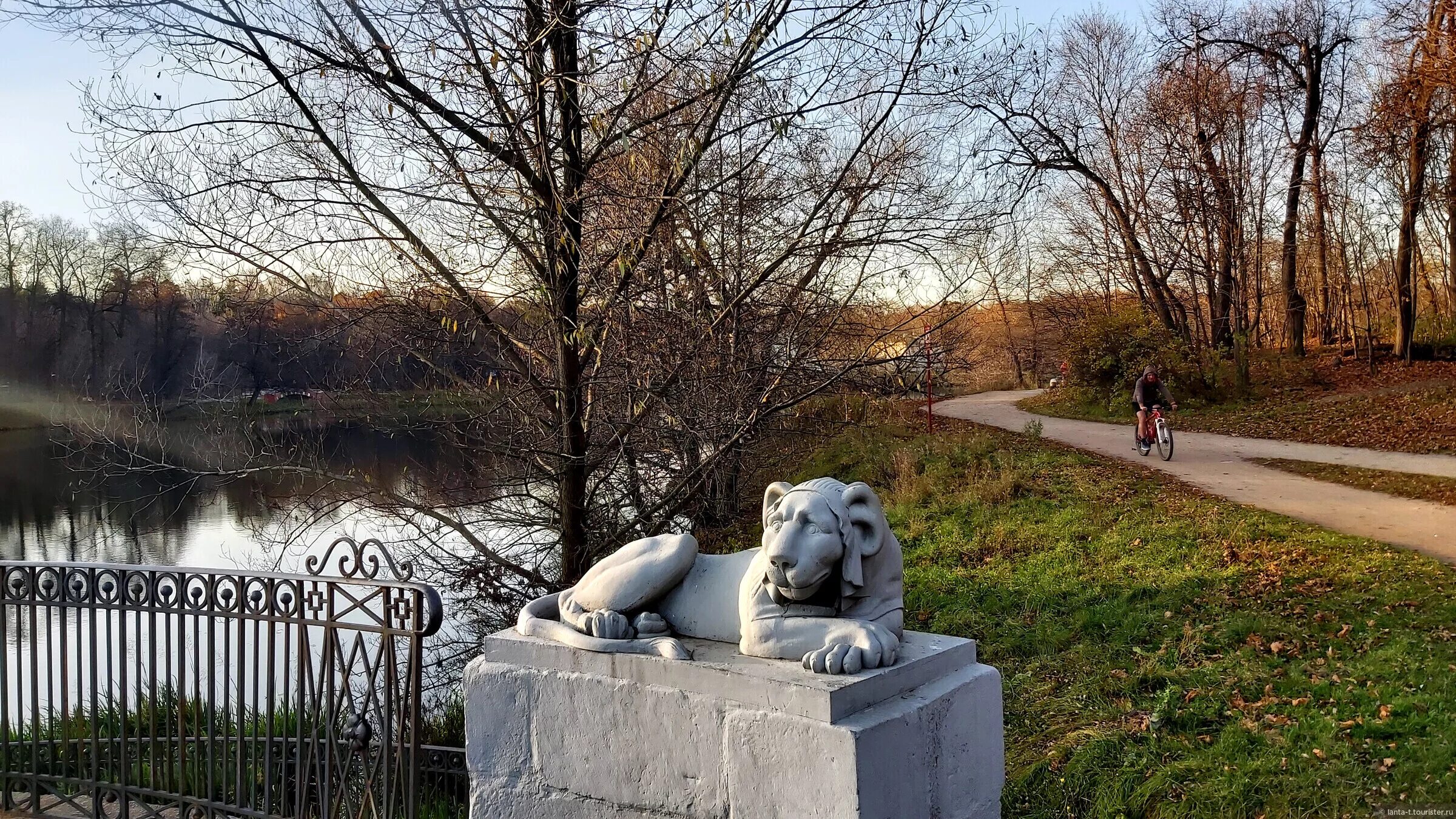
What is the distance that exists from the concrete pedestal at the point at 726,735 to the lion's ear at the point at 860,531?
1.00ft

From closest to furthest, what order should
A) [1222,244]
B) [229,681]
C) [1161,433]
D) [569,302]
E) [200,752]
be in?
[229,681]
[200,752]
[569,302]
[1161,433]
[1222,244]

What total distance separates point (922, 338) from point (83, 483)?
5688 mm

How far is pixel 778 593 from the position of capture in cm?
306

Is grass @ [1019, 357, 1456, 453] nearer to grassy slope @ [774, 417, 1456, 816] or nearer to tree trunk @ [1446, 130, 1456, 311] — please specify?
tree trunk @ [1446, 130, 1456, 311]

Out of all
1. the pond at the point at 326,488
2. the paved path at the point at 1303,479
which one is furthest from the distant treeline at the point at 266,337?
the paved path at the point at 1303,479

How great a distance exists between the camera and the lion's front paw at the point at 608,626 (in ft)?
10.8

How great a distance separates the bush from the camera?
2031 centimetres

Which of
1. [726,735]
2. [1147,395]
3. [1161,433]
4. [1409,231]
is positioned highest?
[1409,231]

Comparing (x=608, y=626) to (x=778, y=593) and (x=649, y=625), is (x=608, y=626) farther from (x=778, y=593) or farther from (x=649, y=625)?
(x=778, y=593)

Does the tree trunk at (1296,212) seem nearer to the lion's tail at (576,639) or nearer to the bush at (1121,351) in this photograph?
the bush at (1121,351)

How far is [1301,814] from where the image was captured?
4531mm

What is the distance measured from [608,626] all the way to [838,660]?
2.90ft

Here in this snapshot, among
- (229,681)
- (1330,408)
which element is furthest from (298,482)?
(1330,408)

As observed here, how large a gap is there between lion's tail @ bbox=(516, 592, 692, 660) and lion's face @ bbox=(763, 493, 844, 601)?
0.46 metres
